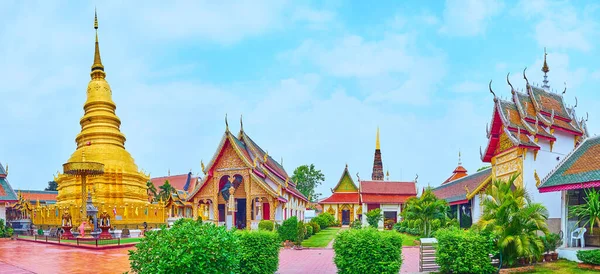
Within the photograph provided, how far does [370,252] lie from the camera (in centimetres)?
964

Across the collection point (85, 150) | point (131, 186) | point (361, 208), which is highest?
point (85, 150)

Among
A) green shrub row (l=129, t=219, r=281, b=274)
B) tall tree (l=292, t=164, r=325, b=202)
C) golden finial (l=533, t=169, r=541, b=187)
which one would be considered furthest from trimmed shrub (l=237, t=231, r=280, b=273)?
tall tree (l=292, t=164, r=325, b=202)

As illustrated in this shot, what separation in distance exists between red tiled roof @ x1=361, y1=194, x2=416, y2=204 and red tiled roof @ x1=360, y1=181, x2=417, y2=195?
13.7 inches

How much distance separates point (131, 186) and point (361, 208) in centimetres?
2313

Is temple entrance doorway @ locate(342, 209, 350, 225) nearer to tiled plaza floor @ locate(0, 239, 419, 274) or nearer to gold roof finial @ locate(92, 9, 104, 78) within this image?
gold roof finial @ locate(92, 9, 104, 78)

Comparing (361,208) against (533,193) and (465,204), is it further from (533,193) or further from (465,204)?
(533,193)

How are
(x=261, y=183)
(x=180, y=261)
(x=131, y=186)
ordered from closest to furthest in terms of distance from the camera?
(x=180, y=261) < (x=261, y=183) < (x=131, y=186)

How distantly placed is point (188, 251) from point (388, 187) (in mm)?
40996

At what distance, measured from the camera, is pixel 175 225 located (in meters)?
7.35

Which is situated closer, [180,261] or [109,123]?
[180,261]

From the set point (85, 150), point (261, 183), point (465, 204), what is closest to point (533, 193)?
point (465, 204)

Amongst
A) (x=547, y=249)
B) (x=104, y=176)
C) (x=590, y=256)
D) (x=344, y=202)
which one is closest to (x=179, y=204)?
(x=104, y=176)

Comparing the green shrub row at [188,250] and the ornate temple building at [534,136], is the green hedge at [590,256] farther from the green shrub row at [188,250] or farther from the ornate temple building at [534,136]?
the green shrub row at [188,250]

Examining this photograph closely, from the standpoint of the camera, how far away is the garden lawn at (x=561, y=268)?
11.7 meters
